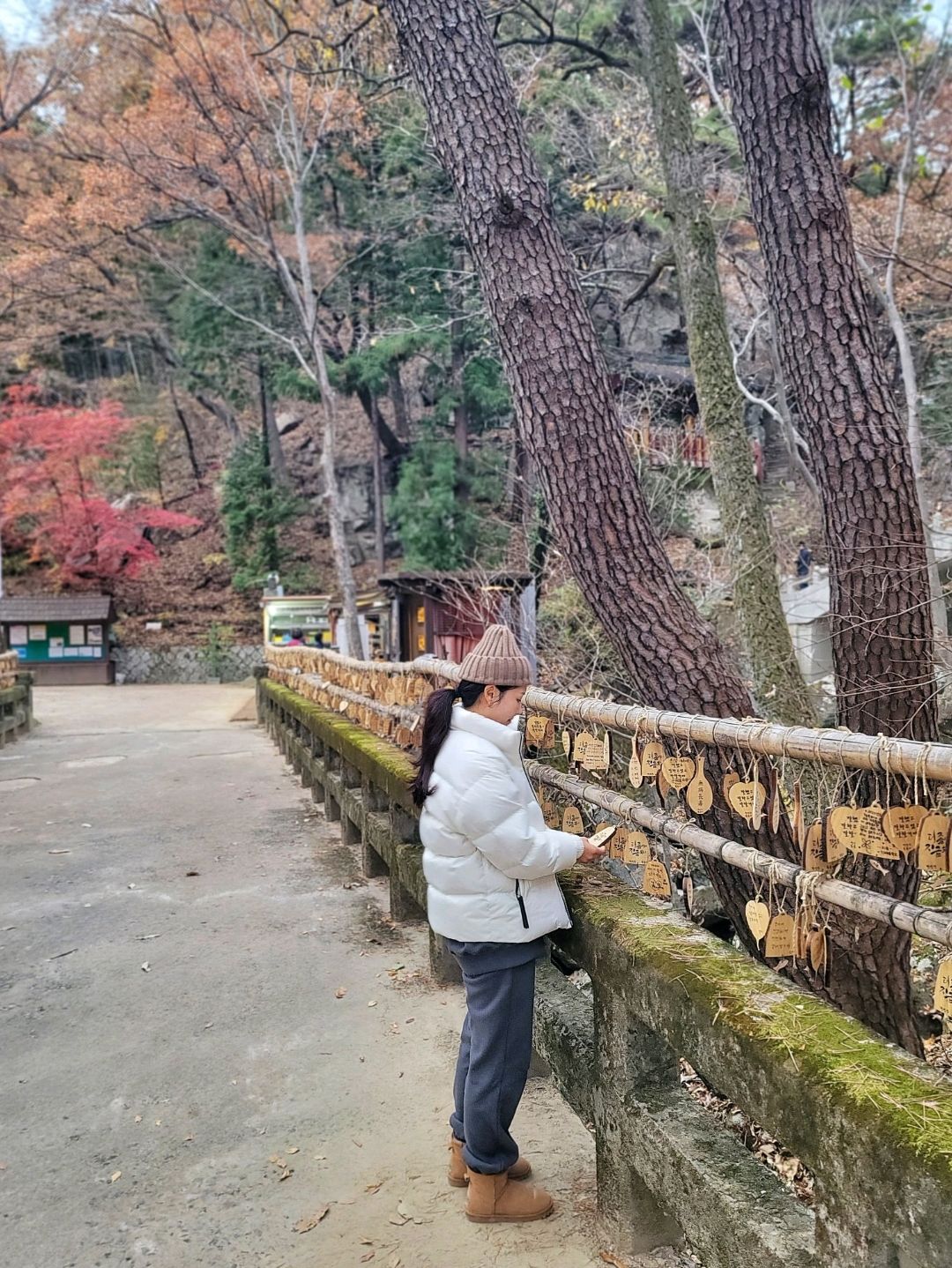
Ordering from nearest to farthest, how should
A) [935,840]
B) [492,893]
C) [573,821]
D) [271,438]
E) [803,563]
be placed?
[935,840]
[492,893]
[573,821]
[803,563]
[271,438]

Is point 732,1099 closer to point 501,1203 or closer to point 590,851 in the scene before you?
point 590,851

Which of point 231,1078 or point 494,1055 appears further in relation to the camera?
point 231,1078

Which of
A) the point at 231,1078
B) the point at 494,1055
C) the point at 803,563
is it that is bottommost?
the point at 231,1078

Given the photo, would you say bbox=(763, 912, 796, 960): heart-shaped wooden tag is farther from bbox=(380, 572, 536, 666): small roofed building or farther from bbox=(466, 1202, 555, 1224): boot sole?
bbox=(380, 572, 536, 666): small roofed building

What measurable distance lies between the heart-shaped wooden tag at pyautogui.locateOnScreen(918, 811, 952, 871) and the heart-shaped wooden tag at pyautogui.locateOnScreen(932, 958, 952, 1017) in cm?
18

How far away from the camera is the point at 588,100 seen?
1473cm

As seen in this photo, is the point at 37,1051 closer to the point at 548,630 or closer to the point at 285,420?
the point at 548,630

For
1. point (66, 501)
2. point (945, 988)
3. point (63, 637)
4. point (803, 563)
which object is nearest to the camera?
point (945, 988)

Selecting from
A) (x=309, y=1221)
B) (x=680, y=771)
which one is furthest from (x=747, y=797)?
(x=309, y=1221)

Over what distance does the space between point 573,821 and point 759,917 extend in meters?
0.91

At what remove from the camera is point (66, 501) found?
24594 mm

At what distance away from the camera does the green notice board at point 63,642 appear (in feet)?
79.7

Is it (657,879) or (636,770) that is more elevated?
(636,770)

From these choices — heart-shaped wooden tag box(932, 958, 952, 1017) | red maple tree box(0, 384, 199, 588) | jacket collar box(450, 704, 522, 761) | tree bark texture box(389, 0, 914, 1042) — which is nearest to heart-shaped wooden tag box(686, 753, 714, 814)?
jacket collar box(450, 704, 522, 761)
